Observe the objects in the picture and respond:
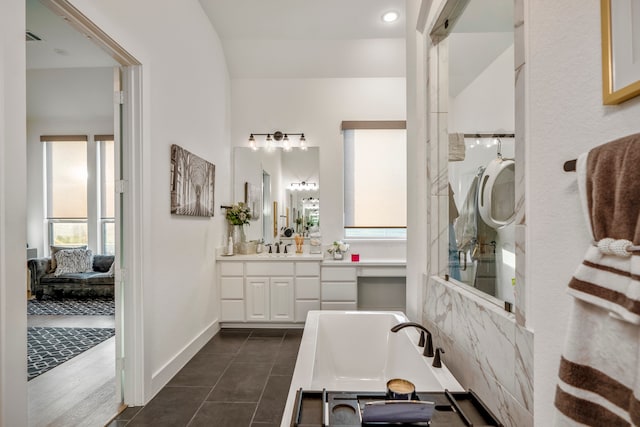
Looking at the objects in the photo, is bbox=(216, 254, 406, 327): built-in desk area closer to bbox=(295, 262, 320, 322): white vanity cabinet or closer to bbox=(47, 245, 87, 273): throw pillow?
bbox=(295, 262, 320, 322): white vanity cabinet

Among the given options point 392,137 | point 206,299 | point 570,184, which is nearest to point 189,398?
point 206,299

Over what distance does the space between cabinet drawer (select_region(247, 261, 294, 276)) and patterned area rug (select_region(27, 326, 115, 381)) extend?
5.34 ft

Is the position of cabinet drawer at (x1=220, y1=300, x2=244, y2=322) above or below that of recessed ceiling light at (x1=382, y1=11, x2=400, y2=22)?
below

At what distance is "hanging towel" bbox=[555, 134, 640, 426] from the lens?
0.49 meters

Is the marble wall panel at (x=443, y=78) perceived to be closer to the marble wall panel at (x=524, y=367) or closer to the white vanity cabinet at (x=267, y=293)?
the marble wall panel at (x=524, y=367)

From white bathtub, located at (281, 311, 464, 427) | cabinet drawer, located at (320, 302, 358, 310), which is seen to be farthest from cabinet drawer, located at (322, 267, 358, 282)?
white bathtub, located at (281, 311, 464, 427)

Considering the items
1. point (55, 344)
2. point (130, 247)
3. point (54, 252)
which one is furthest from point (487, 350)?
point (54, 252)

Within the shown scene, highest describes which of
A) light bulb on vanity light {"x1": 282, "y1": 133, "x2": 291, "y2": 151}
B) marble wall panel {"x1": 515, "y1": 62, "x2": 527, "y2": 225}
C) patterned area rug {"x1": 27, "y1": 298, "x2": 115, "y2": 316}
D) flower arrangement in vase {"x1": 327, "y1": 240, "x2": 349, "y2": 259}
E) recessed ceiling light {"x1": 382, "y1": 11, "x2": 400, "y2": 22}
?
recessed ceiling light {"x1": 382, "y1": 11, "x2": 400, "y2": 22}

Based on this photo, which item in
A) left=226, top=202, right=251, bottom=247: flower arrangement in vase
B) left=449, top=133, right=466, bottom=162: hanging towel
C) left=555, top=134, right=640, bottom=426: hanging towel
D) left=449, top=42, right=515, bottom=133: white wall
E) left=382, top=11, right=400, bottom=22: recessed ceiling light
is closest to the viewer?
left=555, top=134, right=640, bottom=426: hanging towel

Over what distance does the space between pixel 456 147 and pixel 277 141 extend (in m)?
2.89

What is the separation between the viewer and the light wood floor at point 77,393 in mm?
2049

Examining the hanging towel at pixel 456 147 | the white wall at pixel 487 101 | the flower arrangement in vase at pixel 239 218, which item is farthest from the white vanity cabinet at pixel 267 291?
the white wall at pixel 487 101

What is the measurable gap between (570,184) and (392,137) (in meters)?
3.60

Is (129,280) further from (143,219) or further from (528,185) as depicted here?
(528,185)
